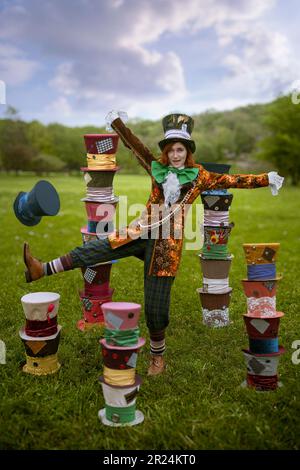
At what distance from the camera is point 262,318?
4648 mm

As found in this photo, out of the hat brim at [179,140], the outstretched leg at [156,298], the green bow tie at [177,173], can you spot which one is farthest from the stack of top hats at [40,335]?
the hat brim at [179,140]

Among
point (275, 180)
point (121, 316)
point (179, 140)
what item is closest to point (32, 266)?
point (121, 316)

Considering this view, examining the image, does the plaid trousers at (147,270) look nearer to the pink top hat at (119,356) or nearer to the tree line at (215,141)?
the pink top hat at (119,356)

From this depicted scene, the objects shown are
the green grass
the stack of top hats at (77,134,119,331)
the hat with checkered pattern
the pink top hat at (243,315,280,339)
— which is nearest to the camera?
the green grass


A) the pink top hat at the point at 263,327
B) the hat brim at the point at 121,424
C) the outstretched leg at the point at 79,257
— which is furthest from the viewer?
the outstretched leg at the point at 79,257

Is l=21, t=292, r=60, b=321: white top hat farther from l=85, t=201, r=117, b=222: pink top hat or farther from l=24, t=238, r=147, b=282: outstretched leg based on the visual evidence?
l=85, t=201, r=117, b=222: pink top hat

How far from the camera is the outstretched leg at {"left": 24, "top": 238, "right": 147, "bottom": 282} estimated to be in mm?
5016

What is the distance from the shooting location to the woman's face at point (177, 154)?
5.11 meters

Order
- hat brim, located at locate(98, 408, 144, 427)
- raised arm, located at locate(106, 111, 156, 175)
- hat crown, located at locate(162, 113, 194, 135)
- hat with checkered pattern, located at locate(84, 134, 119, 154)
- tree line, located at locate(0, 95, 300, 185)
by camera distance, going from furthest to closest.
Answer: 1. tree line, located at locate(0, 95, 300, 185)
2. hat with checkered pattern, located at locate(84, 134, 119, 154)
3. raised arm, located at locate(106, 111, 156, 175)
4. hat crown, located at locate(162, 113, 194, 135)
5. hat brim, located at locate(98, 408, 144, 427)

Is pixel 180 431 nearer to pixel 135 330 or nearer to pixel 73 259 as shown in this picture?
pixel 135 330

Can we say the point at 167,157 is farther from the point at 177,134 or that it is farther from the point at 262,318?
the point at 262,318

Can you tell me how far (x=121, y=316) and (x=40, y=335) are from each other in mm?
1381

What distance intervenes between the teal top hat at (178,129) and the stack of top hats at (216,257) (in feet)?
4.48

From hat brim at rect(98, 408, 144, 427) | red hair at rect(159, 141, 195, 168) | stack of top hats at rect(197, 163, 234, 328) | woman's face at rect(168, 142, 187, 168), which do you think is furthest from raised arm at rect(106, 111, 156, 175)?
hat brim at rect(98, 408, 144, 427)
